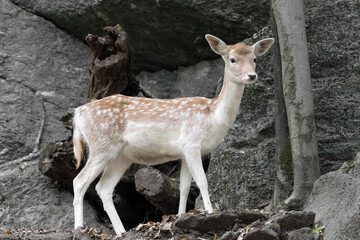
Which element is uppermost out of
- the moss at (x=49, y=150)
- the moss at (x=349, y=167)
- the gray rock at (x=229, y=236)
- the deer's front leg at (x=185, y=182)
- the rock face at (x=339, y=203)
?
the moss at (x=349, y=167)

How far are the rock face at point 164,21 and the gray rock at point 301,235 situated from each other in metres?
5.17

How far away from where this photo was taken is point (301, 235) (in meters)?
5.52

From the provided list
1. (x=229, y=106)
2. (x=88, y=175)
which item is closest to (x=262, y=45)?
(x=229, y=106)

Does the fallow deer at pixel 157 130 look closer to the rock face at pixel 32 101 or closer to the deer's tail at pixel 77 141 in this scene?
the deer's tail at pixel 77 141

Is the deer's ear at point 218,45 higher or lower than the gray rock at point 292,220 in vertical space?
higher

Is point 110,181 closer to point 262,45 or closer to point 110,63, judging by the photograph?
point 110,63

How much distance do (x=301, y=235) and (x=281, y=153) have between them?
229 cm

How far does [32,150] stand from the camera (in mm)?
10328

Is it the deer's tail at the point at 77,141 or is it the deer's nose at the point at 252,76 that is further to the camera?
the deer's tail at the point at 77,141

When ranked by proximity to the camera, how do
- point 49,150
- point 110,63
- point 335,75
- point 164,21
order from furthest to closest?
1. point 164,21
2. point 49,150
3. point 110,63
4. point 335,75

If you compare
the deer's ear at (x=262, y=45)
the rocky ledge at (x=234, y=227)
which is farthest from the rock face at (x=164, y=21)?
the rocky ledge at (x=234, y=227)

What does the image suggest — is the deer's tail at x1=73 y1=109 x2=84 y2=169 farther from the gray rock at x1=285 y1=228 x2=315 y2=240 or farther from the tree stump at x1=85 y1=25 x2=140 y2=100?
the gray rock at x1=285 y1=228 x2=315 y2=240

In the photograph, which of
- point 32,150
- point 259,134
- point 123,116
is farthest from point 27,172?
point 259,134

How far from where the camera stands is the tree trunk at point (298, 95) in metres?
7.30
